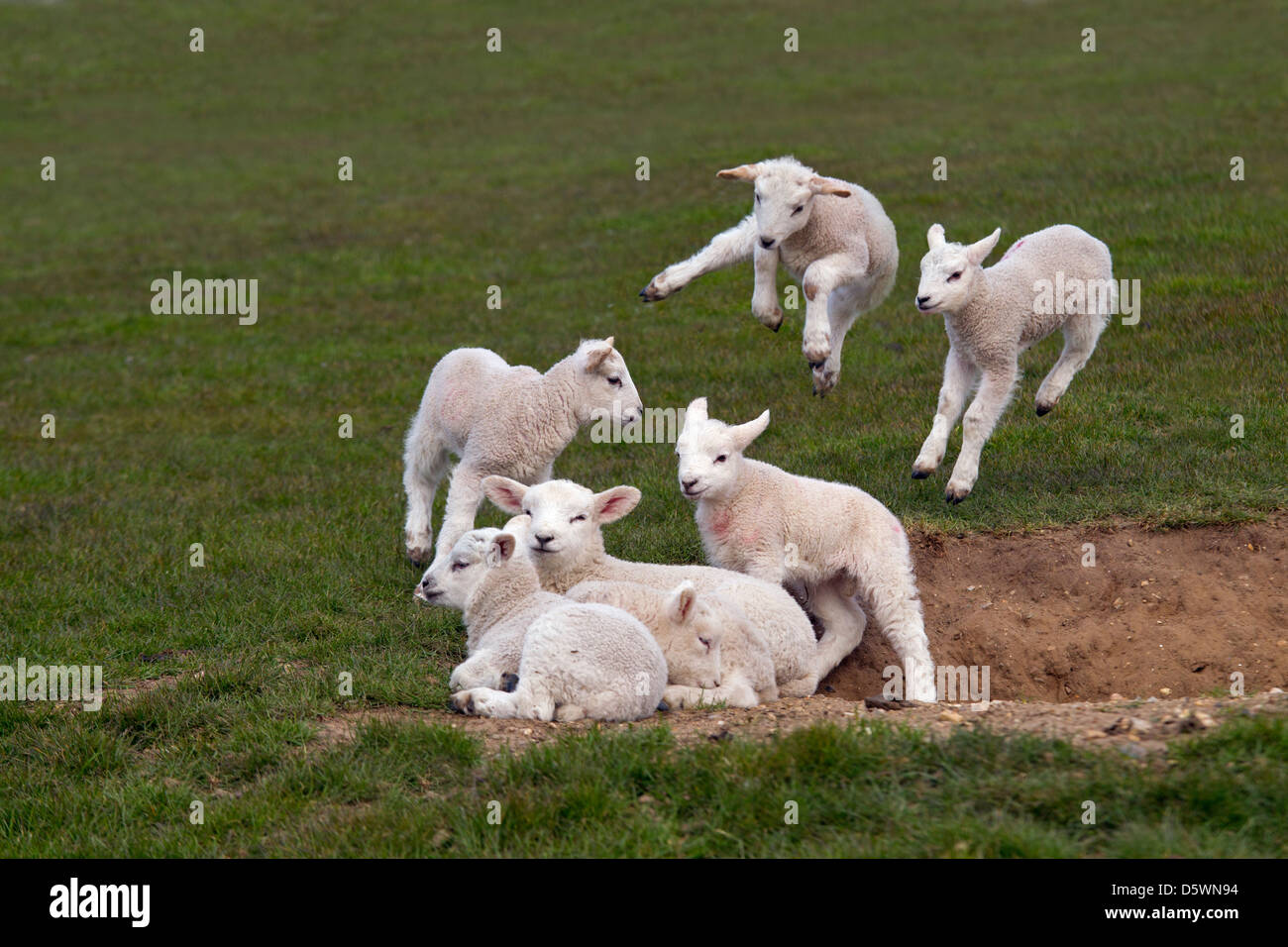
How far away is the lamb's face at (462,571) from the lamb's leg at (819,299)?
249 centimetres

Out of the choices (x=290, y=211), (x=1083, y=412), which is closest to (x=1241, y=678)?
(x=1083, y=412)

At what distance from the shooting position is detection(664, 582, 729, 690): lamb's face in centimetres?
695

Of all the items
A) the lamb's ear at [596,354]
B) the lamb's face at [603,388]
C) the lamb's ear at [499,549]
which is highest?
the lamb's ear at [596,354]

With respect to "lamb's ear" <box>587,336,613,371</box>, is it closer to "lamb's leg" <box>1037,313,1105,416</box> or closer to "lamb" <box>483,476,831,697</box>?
"lamb" <box>483,476,831,697</box>

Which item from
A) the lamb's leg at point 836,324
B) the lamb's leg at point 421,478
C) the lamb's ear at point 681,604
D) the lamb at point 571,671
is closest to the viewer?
the lamb at point 571,671

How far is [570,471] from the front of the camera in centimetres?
1201

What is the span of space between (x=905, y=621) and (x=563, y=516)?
2101mm

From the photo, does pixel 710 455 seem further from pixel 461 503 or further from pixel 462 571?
pixel 461 503

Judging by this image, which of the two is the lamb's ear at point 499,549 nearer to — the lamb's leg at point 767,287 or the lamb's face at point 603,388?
the lamb's face at point 603,388

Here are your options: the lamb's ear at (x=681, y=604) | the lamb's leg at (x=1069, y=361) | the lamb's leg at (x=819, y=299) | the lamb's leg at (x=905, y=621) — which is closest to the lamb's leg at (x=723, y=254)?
the lamb's leg at (x=819, y=299)

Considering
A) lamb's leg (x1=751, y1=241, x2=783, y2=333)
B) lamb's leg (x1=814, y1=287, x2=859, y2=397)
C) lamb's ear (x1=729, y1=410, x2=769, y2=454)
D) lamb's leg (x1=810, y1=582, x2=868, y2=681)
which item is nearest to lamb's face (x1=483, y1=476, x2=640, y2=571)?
lamb's ear (x1=729, y1=410, x2=769, y2=454)

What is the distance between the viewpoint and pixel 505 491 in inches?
318

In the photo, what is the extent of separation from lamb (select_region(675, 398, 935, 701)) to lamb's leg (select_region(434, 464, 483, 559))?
1.49 meters

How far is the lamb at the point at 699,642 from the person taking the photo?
22.8 ft
